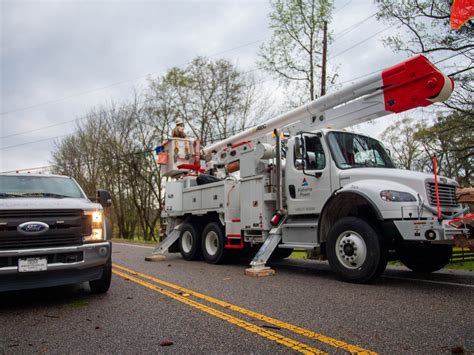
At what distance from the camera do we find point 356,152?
7.38 m

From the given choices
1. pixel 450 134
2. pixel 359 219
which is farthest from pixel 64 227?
pixel 450 134

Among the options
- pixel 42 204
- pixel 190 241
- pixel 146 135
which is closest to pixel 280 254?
pixel 190 241

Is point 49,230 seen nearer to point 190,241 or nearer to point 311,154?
point 311,154

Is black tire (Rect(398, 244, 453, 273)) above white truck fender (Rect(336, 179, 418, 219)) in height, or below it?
below

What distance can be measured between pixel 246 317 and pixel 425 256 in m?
4.44

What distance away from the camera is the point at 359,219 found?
20.7 ft

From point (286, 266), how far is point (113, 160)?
28022 millimetres

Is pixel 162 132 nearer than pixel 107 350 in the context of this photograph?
No

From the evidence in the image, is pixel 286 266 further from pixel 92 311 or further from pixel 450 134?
pixel 450 134

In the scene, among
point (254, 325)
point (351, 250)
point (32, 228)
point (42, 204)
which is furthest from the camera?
point (351, 250)

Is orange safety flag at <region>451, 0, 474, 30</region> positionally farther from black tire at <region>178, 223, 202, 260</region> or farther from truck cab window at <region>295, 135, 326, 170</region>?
black tire at <region>178, 223, 202, 260</region>

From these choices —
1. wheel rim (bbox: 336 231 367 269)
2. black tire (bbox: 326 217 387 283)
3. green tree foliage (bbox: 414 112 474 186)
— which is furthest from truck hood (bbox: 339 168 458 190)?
green tree foliage (bbox: 414 112 474 186)

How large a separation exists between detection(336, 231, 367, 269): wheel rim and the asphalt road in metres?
0.40

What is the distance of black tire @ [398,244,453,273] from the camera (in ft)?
22.2
